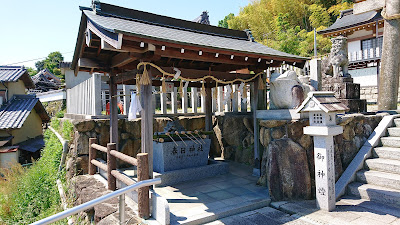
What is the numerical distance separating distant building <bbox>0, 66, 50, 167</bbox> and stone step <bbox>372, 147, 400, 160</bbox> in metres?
16.3

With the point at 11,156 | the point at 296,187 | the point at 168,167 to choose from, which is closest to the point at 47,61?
the point at 11,156

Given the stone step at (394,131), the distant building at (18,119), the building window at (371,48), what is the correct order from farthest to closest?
the building window at (371,48), the distant building at (18,119), the stone step at (394,131)

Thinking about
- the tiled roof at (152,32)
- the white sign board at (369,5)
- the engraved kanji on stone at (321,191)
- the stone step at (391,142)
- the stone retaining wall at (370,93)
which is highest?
the white sign board at (369,5)

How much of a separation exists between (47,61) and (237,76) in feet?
162

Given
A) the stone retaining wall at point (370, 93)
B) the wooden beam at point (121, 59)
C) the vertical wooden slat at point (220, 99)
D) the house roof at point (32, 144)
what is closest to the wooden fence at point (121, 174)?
the wooden beam at point (121, 59)

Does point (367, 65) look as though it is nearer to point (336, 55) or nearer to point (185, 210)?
point (336, 55)

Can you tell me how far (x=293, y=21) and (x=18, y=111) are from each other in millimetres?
35063

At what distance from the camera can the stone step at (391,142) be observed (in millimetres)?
6096

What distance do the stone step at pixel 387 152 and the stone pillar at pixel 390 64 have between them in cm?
309

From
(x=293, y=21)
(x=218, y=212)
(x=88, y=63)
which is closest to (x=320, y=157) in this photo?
(x=218, y=212)

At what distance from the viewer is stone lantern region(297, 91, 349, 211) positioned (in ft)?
15.6

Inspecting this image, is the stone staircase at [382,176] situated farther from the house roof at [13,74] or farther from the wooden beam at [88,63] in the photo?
the house roof at [13,74]

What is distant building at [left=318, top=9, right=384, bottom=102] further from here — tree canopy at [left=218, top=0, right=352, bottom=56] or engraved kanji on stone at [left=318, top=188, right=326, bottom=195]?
engraved kanji on stone at [left=318, top=188, right=326, bottom=195]

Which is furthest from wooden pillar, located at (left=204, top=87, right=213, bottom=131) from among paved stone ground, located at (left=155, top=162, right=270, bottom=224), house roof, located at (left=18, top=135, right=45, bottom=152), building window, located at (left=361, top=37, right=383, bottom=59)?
building window, located at (left=361, top=37, right=383, bottom=59)
